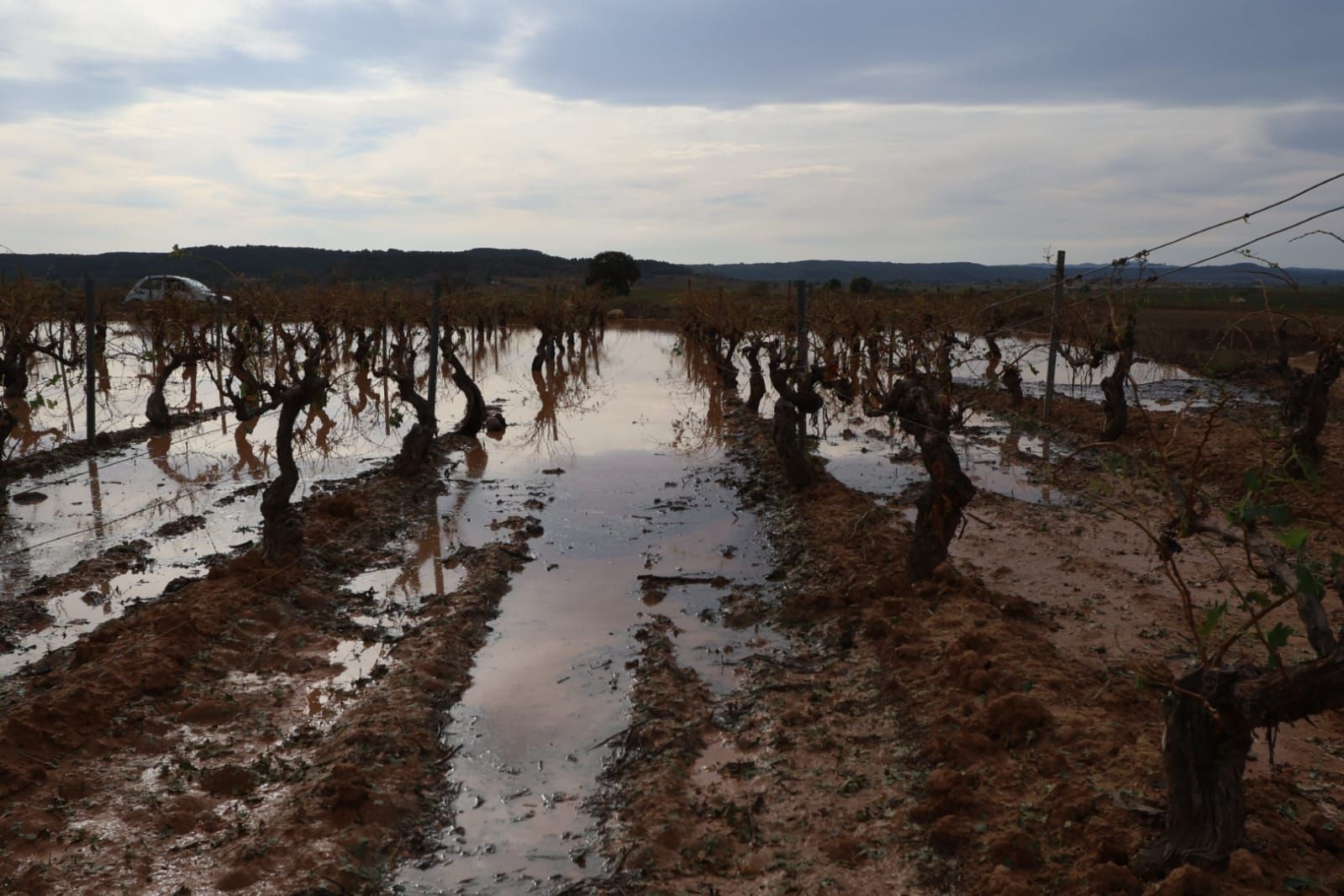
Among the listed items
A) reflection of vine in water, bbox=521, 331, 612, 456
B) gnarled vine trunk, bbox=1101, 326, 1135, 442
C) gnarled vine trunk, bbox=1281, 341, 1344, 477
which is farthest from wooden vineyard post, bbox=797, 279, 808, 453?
gnarled vine trunk, bbox=1281, 341, 1344, 477

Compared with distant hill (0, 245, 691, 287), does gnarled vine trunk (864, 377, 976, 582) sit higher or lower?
lower

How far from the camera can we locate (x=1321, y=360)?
10.5 metres

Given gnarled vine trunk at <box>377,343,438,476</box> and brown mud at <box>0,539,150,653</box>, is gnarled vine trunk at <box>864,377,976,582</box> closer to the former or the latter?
brown mud at <box>0,539,150,653</box>

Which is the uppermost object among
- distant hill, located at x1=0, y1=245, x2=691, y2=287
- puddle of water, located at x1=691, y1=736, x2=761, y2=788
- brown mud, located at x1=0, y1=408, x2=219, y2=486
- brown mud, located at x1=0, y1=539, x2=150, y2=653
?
distant hill, located at x1=0, y1=245, x2=691, y2=287

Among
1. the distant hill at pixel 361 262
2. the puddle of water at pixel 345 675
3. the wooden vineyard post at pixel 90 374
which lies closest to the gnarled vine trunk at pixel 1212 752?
the puddle of water at pixel 345 675

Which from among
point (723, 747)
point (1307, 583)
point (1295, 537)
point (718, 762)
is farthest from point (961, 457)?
point (1295, 537)

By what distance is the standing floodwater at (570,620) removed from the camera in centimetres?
456

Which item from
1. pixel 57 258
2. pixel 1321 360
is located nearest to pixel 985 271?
pixel 57 258

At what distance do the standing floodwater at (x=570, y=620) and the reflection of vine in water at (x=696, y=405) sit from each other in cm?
12

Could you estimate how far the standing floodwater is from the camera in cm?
456

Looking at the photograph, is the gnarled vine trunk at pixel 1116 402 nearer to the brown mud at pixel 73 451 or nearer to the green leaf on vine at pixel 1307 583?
the green leaf on vine at pixel 1307 583

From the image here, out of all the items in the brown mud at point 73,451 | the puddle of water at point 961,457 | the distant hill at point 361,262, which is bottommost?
the puddle of water at point 961,457

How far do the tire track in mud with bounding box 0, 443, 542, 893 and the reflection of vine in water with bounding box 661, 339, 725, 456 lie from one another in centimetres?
866

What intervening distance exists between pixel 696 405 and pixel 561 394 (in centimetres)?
364
